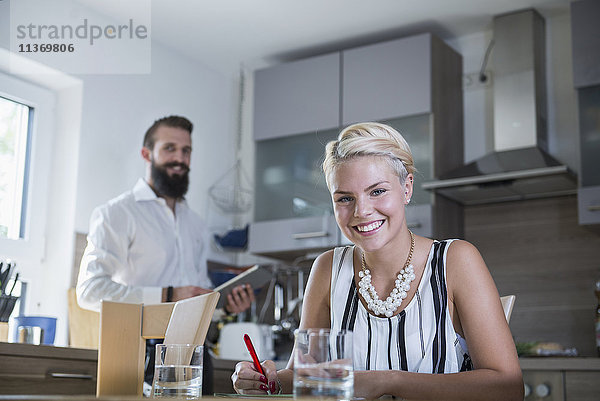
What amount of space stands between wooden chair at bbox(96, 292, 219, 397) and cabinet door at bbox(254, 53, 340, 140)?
2.44 metres

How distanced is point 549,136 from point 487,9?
72 centimetres

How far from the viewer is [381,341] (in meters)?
1.67

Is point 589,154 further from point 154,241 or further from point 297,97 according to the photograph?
point 154,241

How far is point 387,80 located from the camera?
3.86 metres

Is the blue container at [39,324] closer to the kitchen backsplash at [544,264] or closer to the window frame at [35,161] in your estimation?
the window frame at [35,161]

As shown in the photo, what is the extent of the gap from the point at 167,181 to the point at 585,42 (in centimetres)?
206

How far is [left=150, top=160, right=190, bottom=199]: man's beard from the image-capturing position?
3.36 m

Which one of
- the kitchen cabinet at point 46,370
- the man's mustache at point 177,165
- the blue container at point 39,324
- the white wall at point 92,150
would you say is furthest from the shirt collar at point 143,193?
the kitchen cabinet at point 46,370

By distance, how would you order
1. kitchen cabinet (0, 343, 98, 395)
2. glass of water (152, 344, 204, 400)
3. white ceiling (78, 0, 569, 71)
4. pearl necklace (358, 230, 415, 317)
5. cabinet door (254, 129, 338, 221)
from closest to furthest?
glass of water (152, 344, 204, 400), pearl necklace (358, 230, 415, 317), kitchen cabinet (0, 343, 98, 395), white ceiling (78, 0, 569, 71), cabinet door (254, 129, 338, 221)

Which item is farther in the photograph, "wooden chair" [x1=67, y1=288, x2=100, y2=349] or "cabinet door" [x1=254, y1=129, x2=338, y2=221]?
"cabinet door" [x1=254, y1=129, x2=338, y2=221]

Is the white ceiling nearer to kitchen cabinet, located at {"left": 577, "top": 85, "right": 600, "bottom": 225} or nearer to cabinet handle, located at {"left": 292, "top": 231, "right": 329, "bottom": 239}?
kitchen cabinet, located at {"left": 577, "top": 85, "right": 600, "bottom": 225}

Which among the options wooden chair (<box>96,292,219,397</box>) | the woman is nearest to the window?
wooden chair (<box>96,292,219,397</box>)

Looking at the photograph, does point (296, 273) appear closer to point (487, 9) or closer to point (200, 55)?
point (200, 55)

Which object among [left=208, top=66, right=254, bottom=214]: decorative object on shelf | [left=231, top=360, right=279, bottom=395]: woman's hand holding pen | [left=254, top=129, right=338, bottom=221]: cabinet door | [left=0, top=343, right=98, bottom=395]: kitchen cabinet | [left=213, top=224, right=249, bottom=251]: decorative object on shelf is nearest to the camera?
[left=231, top=360, right=279, bottom=395]: woman's hand holding pen
